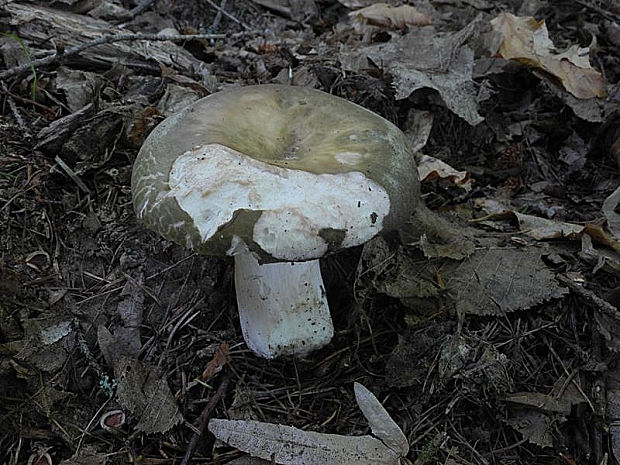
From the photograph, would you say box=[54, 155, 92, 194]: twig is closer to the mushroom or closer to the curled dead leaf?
the mushroom

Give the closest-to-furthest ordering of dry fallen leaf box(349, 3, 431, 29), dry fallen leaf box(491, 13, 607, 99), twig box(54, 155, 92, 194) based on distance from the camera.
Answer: twig box(54, 155, 92, 194) < dry fallen leaf box(491, 13, 607, 99) < dry fallen leaf box(349, 3, 431, 29)

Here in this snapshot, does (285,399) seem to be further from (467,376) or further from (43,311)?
(43,311)

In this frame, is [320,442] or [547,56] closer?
[320,442]

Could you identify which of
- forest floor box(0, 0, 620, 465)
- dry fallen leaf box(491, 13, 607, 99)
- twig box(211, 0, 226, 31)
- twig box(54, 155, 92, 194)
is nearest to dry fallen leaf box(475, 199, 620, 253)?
forest floor box(0, 0, 620, 465)

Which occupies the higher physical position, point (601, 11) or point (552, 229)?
point (601, 11)

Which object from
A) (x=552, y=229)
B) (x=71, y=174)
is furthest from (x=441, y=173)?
(x=71, y=174)

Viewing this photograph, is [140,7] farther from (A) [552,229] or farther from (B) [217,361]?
(A) [552,229]

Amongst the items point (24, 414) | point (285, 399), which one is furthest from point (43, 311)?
point (285, 399)
